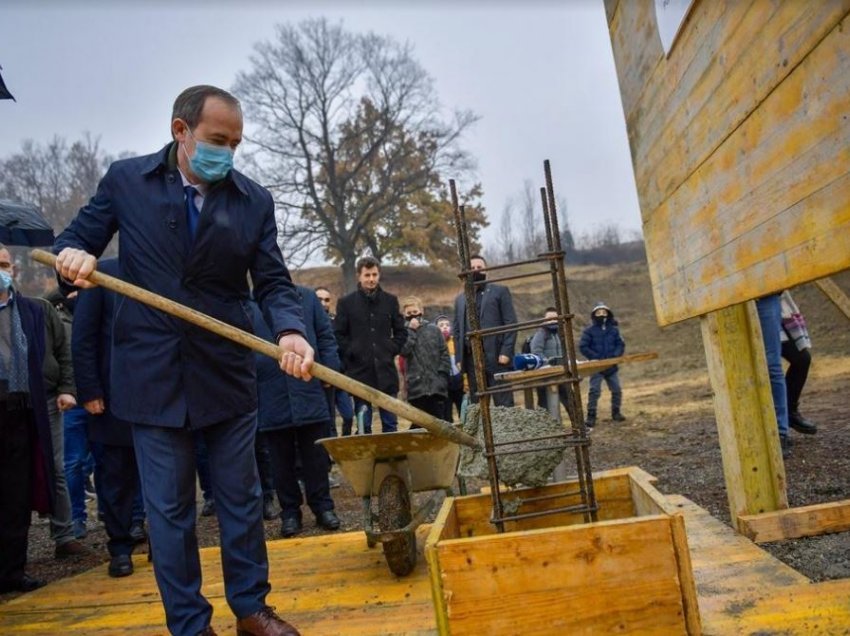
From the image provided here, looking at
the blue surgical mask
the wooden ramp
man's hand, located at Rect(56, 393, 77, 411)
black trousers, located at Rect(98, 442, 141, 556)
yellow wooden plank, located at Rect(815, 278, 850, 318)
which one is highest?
the blue surgical mask

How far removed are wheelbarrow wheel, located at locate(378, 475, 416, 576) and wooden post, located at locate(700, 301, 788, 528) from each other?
1.61 meters

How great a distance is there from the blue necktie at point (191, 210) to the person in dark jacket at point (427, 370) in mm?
3963

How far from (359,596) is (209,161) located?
1900 millimetres

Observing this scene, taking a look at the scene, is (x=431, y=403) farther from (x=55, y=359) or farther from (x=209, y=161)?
(x=209, y=161)

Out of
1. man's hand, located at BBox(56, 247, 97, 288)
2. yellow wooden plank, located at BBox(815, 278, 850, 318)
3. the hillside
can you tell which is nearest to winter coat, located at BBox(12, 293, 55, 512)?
man's hand, located at BBox(56, 247, 97, 288)

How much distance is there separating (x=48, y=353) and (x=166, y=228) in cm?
271

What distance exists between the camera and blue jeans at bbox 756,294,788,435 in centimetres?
531

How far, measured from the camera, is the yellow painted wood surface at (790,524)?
3303mm

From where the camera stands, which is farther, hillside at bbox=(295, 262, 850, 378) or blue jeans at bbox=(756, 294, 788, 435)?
hillside at bbox=(295, 262, 850, 378)

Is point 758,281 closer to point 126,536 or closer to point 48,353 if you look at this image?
point 126,536

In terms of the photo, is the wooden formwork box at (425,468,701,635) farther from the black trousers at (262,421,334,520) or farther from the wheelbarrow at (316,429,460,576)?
the black trousers at (262,421,334,520)

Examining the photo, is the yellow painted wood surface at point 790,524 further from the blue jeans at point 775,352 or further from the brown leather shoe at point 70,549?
the brown leather shoe at point 70,549

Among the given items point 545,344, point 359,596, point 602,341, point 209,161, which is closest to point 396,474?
point 359,596

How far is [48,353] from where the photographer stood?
4.66 metres
